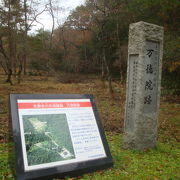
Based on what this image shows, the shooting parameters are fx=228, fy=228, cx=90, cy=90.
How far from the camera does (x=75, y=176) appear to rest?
3.28 m

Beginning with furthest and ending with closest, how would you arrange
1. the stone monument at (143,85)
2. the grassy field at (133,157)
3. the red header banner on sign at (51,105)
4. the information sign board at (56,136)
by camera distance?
the stone monument at (143,85) < the grassy field at (133,157) < the red header banner on sign at (51,105) < the information sign board at (56,136)

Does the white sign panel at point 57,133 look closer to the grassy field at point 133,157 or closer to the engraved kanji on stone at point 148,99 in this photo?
the grassy field at point 133,157

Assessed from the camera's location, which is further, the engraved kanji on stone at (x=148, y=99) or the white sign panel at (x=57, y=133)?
the engraved kanji on stone at (x=148, y=99)

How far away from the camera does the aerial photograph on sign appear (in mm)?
2994

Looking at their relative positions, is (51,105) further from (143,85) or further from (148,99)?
(148,99)

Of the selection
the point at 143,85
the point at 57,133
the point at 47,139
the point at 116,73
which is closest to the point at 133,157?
the point at 143,85

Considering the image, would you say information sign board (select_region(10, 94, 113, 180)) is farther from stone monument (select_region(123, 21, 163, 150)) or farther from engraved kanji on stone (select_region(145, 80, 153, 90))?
engraved kanji on stone (select_region(145, 80, 153, 90))

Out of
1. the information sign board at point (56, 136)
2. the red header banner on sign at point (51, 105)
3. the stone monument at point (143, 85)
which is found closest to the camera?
the information sign board at point (56, 136)

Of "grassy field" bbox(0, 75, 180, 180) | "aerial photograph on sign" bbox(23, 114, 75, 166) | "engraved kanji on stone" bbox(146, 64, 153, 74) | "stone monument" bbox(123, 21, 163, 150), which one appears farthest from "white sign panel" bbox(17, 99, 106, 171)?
"engraved kanji on stone" bbox(146, 64, 153, 74)

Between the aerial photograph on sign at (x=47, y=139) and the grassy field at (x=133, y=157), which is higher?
the aerial photograph on sign at (x=47, y=139)

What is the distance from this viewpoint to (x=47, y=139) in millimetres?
3174

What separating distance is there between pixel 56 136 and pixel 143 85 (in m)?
2.26

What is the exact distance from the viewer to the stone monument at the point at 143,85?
4672 mm

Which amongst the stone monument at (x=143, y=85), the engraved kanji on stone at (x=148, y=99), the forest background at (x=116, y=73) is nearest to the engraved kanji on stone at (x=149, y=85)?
the stone monument at (x=143, y=85)
